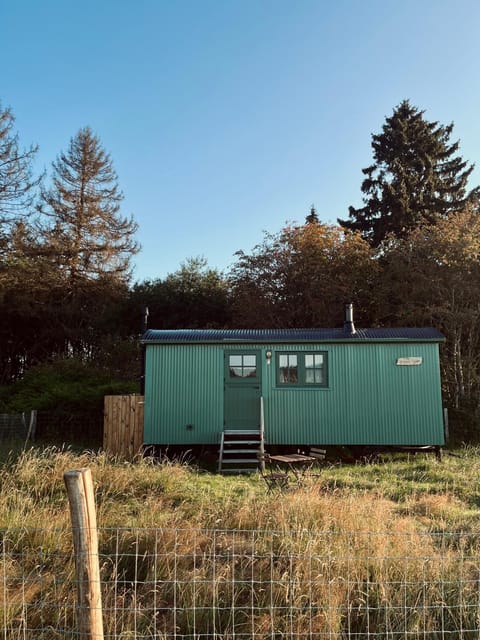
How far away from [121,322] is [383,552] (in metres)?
18.8

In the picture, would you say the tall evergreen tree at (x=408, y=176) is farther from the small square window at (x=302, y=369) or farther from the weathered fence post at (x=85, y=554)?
the weathered fence post at (x=85, y=554)

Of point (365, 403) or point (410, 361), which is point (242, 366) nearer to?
point (365, 403)

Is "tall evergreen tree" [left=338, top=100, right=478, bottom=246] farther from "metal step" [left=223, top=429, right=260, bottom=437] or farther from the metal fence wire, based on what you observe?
the metal fence wire

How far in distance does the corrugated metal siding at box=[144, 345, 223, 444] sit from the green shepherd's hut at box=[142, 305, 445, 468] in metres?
0.02

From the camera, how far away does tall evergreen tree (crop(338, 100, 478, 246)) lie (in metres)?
24.5

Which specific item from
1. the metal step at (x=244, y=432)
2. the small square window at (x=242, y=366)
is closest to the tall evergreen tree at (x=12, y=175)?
the small square window at (x=242, y=366)

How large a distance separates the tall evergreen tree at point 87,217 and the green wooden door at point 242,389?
12.6 metres

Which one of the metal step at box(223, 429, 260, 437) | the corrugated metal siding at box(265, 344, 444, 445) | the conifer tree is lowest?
the metal step at box(223, 429, 260, 437)

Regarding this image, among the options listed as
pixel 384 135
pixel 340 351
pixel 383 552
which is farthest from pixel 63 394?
pixel 384 135

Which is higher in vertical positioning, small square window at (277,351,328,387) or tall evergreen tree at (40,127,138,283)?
tall evergreen tree at (40,127,138,283)

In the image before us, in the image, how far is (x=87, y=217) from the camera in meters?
22.5

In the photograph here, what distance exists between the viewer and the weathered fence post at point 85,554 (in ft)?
8.35

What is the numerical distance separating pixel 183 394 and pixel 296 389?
266cm

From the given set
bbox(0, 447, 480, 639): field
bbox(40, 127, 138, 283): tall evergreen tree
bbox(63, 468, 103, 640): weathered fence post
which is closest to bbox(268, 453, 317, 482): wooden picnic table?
bbox(0, 447, 480, 639): field
